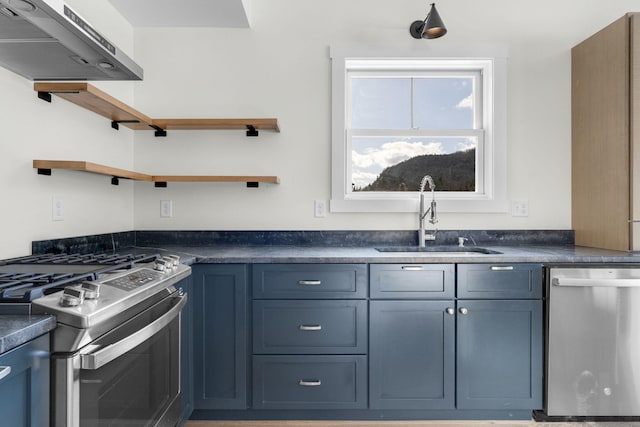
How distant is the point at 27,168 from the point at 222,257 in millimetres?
952

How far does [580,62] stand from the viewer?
8.25 feet

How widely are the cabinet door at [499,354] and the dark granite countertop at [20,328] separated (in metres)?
1.77

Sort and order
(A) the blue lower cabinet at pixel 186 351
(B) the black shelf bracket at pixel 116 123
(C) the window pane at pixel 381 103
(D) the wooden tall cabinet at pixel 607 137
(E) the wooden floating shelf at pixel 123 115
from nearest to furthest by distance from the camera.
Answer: (E) the wooden floating shelf at pixel 123 115
(A) the blue lower cabinet at pixel 186 351
(D) the wooden tall cabinet at pixel 607 137
(B) the black shelf bracket at pixel 116 123
(C) the window pane at pixel 381 103

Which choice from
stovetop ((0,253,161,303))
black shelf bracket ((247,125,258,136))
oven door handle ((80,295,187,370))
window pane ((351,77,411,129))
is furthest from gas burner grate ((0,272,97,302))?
window pane ((351,77,411,129))

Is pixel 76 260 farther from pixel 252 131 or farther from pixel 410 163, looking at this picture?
pixel 410 163

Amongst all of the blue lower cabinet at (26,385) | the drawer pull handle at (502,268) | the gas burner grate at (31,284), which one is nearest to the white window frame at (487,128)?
the drawer pull handle at (502,268)

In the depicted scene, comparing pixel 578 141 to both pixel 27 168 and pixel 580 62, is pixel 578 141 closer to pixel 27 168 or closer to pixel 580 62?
pixel 580 62

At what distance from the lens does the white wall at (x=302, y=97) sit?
259 cm

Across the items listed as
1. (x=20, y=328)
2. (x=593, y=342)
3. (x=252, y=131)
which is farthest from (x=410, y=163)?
(x=20, y=328)

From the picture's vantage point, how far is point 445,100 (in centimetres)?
273

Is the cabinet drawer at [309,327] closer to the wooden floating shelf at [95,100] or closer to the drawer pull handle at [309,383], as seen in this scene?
the drawer pull handle at [309,383]

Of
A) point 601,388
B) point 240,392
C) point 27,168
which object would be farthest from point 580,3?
point 27,168

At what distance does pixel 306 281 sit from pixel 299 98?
1285mm

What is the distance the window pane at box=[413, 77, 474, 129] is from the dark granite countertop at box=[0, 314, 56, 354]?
2422 mm
